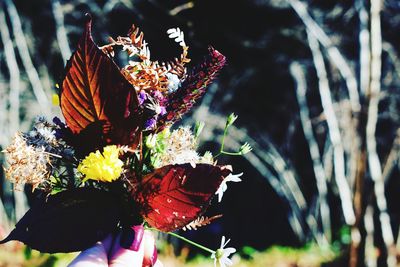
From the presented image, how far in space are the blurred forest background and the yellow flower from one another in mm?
3490

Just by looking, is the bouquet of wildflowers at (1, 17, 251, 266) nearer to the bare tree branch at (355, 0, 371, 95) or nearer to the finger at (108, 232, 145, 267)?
the finger at (108, 232, 145, 267)

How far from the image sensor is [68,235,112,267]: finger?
1.15 metres

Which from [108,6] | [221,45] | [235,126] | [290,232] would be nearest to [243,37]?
[221,45]

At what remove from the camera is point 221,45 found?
6.19 meters

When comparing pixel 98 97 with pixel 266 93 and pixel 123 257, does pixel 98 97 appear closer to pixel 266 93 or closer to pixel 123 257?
pixel 123 257

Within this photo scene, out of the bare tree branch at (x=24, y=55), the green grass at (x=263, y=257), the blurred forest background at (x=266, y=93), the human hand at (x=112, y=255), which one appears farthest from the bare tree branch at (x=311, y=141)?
the human hand at (x=112, y=255)

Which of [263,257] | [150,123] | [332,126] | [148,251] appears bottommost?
[263,257]

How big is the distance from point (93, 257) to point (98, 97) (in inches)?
13.9

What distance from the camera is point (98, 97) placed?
1.22 metres

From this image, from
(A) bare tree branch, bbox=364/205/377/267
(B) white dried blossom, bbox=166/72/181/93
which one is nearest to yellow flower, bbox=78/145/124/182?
(B) white dried blossom, bbox=166/72/181/93

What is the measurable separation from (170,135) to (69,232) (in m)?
0.33

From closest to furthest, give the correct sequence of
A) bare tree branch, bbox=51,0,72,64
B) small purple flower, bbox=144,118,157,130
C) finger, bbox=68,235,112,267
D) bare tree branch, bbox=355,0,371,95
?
finger, bbox=68,235,112,267 < small purple flower, bbox=144,118,157,130 < bare tree branch, bbox=355,0,371,95 < bare tree branch, bbox=51,0,72,64

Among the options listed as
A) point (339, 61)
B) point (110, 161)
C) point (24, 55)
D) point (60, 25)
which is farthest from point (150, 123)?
point (24, 55)

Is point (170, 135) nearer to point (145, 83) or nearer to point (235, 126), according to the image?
point (145, 83)
